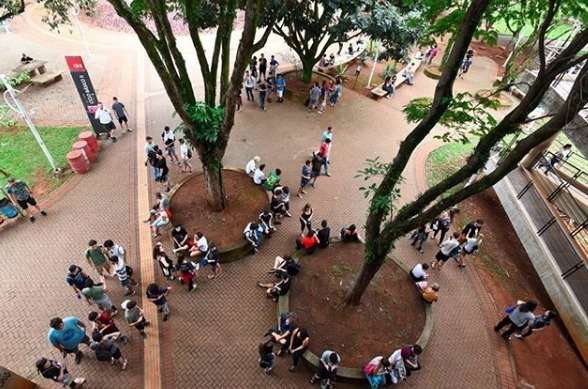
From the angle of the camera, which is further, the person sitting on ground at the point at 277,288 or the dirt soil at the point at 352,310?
the person sitting on ground at the point at 277,288

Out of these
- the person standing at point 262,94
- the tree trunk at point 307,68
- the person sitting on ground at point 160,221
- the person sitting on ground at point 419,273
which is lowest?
the person sitting on ground at point 160,221

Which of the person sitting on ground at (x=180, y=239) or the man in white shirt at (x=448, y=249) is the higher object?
the man in white shirt at (x=448, y=249)

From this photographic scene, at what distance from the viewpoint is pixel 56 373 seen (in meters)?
6.18

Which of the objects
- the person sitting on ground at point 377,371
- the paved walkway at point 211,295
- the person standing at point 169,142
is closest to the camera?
the person sitting on ground at point 377,371

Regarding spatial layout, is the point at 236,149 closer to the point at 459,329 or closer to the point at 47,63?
the point at 459,329

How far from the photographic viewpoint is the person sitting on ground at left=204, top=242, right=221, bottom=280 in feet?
27.5

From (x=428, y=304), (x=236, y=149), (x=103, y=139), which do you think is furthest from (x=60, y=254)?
(x=428, y=304)

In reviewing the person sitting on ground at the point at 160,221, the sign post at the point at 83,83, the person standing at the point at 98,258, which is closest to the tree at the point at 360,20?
the sign post at the point at 83,83

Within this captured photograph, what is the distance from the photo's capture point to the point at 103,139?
512 inches

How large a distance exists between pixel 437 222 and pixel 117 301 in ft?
29.6

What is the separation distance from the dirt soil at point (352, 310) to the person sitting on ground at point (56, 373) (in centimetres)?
465

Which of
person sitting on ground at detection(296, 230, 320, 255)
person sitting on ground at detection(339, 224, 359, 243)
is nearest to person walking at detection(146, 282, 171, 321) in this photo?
person sitting on ground at detection(296, 230, 320, 255)

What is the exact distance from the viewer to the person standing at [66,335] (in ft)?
20.8

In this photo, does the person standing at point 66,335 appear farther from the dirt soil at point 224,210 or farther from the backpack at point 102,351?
the dirt soil at point 224,210
